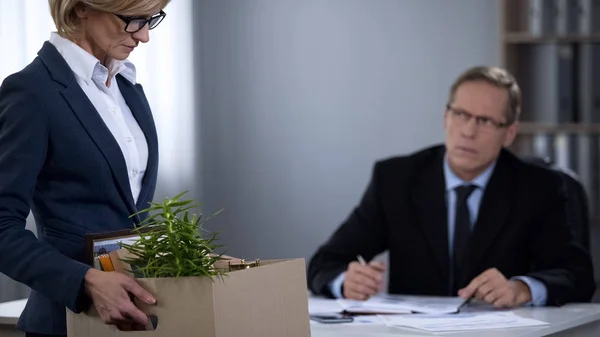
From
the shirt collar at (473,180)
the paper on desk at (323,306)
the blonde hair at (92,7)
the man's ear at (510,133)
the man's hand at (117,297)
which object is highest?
the blonde hair at (92,7)

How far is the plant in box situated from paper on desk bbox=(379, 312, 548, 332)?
29.7 inches

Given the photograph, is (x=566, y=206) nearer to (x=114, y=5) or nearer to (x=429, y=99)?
(x=114, y=5)

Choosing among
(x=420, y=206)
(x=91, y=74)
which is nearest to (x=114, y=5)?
(x=91, y=74)

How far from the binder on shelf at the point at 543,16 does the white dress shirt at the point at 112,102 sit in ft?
9.46

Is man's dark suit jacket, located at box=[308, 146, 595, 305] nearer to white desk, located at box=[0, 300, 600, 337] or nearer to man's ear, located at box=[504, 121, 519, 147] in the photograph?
man's ear, located at box=[504, 121, 519, 147]

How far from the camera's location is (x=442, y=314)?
2.30 metres

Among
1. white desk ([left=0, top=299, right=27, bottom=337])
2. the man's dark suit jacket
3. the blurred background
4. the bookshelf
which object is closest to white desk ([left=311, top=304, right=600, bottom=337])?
the man's dark suit jacket

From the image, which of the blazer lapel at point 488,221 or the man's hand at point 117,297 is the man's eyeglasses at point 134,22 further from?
the blazer lapel at point 488,221

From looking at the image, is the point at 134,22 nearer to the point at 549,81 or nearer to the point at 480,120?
the point at 480,120

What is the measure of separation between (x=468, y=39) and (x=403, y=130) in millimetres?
579

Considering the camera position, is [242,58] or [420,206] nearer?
[420,206]

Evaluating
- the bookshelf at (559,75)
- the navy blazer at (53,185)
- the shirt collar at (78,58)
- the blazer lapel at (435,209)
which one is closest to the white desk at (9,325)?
A: the navy blazer at (53,185)

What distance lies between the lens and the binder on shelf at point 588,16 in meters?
4.23

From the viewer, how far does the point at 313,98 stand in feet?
17.4
